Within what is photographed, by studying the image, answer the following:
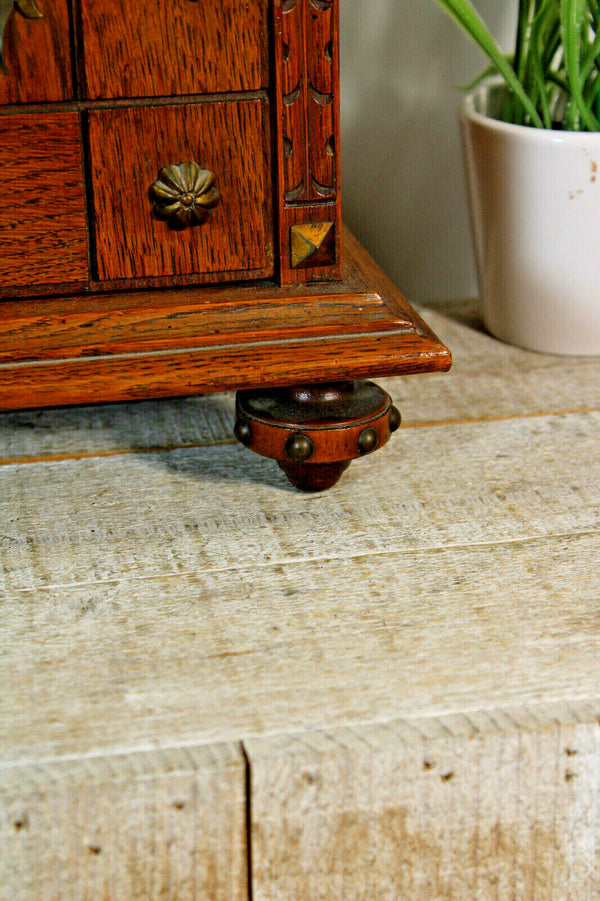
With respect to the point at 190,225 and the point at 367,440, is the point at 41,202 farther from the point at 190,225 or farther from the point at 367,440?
the point at 367,440

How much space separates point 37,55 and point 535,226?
1.43ft

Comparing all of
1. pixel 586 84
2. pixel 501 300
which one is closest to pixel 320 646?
pixel 501 300

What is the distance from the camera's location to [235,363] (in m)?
0.64

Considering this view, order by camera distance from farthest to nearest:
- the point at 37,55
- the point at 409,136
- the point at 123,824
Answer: the point at 409,136 < the point at 37,55 < the point at 123,824

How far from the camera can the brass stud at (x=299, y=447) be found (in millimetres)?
654

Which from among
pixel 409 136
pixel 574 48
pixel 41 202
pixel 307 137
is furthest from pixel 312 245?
pixel 409 136

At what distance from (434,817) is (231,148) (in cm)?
42

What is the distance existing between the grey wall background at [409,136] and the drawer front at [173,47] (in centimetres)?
41

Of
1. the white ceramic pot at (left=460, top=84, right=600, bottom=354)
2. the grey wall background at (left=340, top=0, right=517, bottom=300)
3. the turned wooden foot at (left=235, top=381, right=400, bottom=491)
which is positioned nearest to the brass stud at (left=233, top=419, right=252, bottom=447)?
the turned wooden foot at (left=235, top=381, right=400, bottom=491)

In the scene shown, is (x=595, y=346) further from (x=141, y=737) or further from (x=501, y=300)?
(x=141, y=737)

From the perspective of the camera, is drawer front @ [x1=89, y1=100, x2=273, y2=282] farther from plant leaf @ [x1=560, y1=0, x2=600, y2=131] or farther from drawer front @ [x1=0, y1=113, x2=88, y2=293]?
plant leaf @ [x1=560, y1=0, x2=600, y2=131]

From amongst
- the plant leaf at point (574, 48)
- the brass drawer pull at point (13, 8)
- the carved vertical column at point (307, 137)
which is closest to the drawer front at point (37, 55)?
the brass drawer pull at point (13, 8)

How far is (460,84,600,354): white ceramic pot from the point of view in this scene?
82 centimetres

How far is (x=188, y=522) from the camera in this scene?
0.69m
